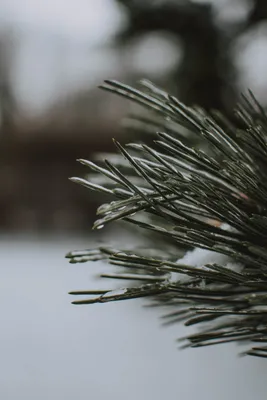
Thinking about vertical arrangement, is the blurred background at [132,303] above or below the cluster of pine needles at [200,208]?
above

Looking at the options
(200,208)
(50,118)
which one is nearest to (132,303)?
(200,208)

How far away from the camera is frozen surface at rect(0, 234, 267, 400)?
1.39 meters

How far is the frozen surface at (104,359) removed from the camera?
4.56ft

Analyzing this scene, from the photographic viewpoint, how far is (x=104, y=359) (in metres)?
1.60

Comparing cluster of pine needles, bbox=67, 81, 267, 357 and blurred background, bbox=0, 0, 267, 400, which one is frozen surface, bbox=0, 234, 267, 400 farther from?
cluster of pine needles, bbox=67, 81, 267, 357

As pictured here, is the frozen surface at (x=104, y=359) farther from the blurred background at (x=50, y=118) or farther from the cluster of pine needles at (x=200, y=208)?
the blurred background at (x=50, y=118)

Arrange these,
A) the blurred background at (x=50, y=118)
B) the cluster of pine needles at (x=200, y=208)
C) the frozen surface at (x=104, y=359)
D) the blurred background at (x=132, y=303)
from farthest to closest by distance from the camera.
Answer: the blurred background at (x=50, y=118) → the frozen surface at (x=104, y=359) → the blurred background at (x=132, y=303) → the cluster of pine needles at (x=200, y=208)

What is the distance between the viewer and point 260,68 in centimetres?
120

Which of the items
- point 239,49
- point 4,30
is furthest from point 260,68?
point 4,30

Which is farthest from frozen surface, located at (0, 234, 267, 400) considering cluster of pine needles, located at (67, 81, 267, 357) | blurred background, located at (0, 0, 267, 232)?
blurred background, located at (0, 0, 267, 232)

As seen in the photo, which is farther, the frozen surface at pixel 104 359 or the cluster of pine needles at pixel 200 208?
the frozen surface at pixel 104 359

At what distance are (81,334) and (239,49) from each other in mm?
1085

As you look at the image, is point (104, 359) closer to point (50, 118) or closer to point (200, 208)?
point (200, 208)

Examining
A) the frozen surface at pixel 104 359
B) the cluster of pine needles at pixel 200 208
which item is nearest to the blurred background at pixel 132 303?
the frozen surface at pixel 104 359
